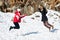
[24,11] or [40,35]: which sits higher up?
[40,35]

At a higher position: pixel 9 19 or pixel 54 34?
pixel 54 34

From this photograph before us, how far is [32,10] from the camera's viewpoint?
2162 cm

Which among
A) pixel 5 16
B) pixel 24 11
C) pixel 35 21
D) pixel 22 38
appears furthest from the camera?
pixel 24 11

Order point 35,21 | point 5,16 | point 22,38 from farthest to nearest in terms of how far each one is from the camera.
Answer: point 5,16 < point 35,21 < point 22,38

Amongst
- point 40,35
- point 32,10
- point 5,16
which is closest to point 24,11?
point 32,10

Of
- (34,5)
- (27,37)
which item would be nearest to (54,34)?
(27,37)

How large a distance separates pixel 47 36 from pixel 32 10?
9546 millimetres

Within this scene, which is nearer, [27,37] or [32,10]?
[27,37]

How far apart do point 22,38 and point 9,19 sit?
720cm

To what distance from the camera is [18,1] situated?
22.3 metres

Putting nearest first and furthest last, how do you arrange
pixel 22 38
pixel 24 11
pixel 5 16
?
pixel 22 38, pixel 5 16, pixel 24 11

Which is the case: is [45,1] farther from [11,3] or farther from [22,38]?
[22,38]

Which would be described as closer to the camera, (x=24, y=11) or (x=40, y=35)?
(x=40, y=35)

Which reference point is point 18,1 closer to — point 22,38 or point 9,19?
point 9,19
